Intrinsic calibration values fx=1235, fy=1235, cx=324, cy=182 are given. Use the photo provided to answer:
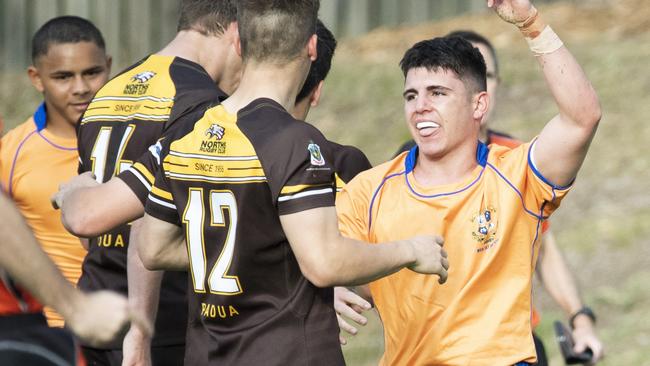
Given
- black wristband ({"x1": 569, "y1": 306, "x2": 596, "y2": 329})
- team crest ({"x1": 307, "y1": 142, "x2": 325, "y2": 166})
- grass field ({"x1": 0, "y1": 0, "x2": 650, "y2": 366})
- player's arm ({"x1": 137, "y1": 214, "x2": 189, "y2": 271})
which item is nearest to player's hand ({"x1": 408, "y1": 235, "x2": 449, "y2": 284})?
team crest ({"x1": 307, "y1": 142, "x2": 325, "y2": 166})

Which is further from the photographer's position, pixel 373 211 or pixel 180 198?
pixel 373 211

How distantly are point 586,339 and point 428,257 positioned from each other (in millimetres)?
1993

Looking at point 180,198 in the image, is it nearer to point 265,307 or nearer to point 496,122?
point 265,307

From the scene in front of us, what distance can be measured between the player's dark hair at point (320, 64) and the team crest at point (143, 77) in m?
0.67

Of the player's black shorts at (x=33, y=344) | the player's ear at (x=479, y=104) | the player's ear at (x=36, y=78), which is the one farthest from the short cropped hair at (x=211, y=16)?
the player's black shorts at (x=33, y=344)

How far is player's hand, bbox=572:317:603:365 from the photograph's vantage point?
596 cm

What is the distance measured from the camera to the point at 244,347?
4500 millimetres

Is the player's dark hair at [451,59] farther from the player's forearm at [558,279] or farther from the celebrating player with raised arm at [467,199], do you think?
the player's forearm at [558,279]

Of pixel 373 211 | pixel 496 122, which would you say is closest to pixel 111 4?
pixel 496 122

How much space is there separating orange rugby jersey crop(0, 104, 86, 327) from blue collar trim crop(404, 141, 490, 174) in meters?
2.24

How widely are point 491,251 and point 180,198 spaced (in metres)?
1.31

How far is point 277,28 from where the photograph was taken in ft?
14.6

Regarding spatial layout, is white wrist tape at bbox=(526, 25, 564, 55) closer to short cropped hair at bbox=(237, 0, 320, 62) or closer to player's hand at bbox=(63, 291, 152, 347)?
short cropped hair at bbox=(237, 0, 320, 62)

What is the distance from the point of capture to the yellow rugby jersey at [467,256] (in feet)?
16.2
